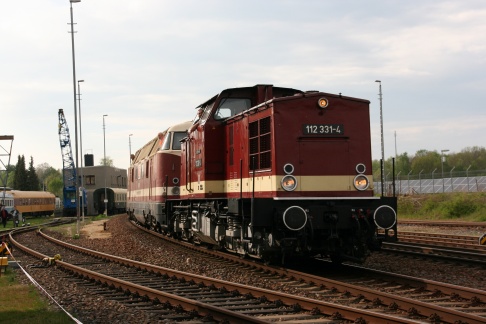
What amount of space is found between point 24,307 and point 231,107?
7016 millimetres

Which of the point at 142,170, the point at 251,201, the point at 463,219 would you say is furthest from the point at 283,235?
the point at 463,219

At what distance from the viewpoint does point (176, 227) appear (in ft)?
63.8

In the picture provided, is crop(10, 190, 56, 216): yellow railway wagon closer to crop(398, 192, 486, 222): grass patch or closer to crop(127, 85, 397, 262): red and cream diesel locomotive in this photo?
crop(398, 192, 486, 222): grass patch

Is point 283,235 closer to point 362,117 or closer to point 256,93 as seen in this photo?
point 362,117

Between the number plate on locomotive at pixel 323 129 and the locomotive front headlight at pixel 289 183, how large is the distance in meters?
0.98

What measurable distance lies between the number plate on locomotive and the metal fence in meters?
27.4

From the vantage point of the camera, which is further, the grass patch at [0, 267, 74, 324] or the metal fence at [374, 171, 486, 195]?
the metal fence at [374, 171, 486, 195]

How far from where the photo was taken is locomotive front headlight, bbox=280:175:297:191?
36.9 feet

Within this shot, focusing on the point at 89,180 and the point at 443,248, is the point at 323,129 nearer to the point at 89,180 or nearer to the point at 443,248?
the point at 443,248

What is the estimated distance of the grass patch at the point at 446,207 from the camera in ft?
105

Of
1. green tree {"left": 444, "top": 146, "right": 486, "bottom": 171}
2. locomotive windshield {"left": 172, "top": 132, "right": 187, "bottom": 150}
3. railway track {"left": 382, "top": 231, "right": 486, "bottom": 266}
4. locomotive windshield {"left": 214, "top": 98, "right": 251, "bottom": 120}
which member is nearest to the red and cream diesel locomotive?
locomotive windshield {"left": 214, "top": 98, "right": 251, "bottom": 120}

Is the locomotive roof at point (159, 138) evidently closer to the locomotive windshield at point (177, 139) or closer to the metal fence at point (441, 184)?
the locomotive windshield at point (177, 139)

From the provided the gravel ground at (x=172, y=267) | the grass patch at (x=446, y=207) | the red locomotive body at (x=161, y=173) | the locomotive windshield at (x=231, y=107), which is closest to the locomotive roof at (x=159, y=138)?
the red locomotive body at (x=161, y=173)

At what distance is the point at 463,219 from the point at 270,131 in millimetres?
23497
